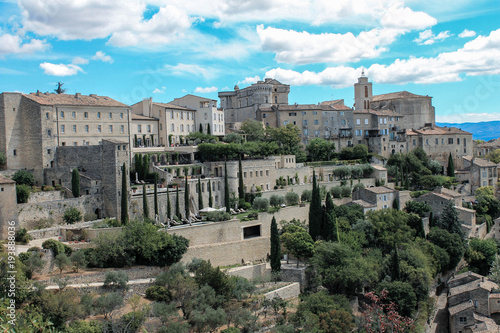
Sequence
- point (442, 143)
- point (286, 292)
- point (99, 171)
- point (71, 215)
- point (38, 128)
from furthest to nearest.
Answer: point (442, 143), point (38, 128), point (99, 171), point (71, 215), point (286, 292)

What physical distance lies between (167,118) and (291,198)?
697 inches

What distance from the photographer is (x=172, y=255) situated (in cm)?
3372

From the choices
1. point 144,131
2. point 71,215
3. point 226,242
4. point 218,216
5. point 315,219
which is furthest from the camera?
point 144,131

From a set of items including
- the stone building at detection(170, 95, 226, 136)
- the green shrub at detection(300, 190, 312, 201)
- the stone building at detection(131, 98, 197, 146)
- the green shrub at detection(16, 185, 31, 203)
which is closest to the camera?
the green shrub at detection(16, 185, 31, 203)

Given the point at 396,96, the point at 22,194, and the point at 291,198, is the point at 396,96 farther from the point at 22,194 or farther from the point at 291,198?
the point at 22,194

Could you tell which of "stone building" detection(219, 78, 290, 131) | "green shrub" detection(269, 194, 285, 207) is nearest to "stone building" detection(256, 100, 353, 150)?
"stone building" detection(219, 78, 290, 131)

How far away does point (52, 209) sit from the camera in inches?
1431

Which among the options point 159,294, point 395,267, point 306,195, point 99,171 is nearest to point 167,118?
point 99,171

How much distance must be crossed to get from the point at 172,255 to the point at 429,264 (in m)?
22.6

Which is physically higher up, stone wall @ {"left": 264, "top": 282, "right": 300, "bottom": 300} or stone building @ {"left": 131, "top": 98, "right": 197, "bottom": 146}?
stone building @ {"left": 131, "top": 98, "right": 197, "bottom": 146}

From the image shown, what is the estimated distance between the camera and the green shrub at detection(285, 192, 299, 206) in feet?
156

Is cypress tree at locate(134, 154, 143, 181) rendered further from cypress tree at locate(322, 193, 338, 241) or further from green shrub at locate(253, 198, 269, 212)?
cypress tree at locate(322, 193, 338, 241)

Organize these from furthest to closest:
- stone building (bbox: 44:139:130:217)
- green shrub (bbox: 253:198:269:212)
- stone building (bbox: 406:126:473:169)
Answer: stone building (bbox: 406:126:473:169), green shrub (bbox: 253:198:269:212), stone building (bbox: 44:139:130:217)

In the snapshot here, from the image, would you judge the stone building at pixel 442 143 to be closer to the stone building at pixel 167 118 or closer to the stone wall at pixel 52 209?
the stone building at pixel 167 118
